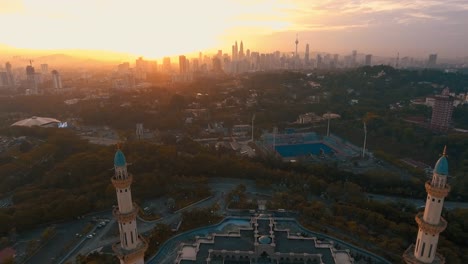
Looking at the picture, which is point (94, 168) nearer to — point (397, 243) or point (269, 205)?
point (269, 205)

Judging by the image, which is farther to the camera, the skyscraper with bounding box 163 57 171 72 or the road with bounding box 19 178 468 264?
the skyscraper with bounding box 163 57 171 72

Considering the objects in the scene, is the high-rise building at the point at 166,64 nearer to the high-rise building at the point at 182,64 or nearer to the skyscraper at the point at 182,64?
the high-rise building at the point at 182,64

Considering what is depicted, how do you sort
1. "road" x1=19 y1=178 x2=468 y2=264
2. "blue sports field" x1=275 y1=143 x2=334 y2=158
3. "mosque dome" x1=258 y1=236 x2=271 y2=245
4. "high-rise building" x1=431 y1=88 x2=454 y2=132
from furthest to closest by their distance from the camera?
"high-rise building" x1=431 y1=88 x2=454 y2=132 < "blue sports field" x1=275 y1=143 x2=334 y2=158 < "road" x1=19 y1=178 x2=468 y2=264 < "mosque dome" x1=258 y1=236 x2=271 y2=245

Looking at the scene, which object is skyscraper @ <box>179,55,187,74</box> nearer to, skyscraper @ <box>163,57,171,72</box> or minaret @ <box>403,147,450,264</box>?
skyscraper @ <box>163,57,171,72</box>

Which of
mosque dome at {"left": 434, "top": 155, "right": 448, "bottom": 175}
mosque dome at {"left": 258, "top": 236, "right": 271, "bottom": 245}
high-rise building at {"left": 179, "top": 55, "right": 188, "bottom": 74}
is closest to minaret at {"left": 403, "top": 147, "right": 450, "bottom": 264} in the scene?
mosque dome at {"left": 434, "top": 155, "right": 448, "bottom": 175}

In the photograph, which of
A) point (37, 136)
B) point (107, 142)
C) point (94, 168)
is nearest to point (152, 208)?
point (94, 168)
